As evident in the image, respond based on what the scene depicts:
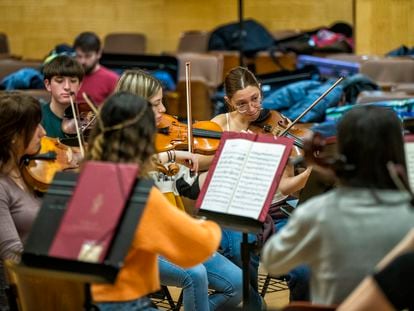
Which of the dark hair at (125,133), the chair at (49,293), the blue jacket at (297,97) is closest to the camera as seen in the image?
the dark hair at (125,133)

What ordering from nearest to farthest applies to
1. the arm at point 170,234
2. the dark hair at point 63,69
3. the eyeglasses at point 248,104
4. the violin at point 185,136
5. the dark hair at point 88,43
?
the arm at point 170,234
the violin at point 185,136
the eyeglasses at point 248,104
the dark hair at point 63,69
the dark hair at point 88,43

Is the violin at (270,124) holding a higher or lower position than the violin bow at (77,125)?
lower

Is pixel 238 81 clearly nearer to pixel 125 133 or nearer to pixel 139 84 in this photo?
pixel 139 84

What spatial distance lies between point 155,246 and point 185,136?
61.8 inches

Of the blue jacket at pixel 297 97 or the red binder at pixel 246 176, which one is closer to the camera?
the red binder at pixel 246 176

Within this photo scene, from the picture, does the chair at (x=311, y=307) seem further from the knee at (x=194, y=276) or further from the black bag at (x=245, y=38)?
the black bag at (x=245, y=38)

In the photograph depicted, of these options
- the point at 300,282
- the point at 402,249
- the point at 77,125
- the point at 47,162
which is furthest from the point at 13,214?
the point at 402,249

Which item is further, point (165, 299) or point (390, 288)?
point (165, 299)

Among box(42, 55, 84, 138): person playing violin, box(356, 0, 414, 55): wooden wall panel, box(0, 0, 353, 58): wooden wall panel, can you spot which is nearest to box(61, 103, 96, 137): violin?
box(42, 55, 84, 138): person playing violin

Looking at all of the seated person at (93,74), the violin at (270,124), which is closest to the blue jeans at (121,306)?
the violin at (270,124)

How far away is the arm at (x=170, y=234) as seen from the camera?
254 centimetres

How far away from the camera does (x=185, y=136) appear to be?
408 cm

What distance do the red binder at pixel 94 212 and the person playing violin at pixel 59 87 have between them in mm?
1833

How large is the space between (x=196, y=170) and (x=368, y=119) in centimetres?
148
